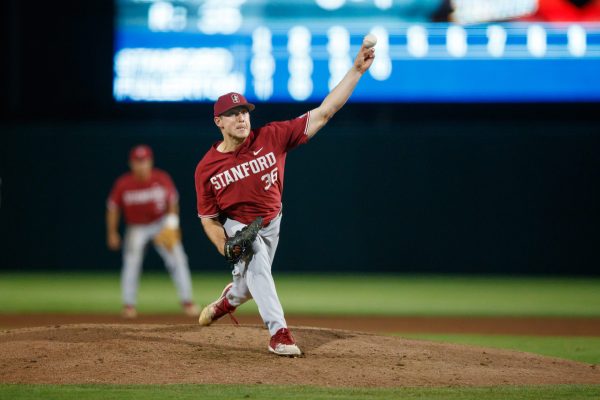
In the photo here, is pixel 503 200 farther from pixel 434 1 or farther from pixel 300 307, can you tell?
pixel 300 307

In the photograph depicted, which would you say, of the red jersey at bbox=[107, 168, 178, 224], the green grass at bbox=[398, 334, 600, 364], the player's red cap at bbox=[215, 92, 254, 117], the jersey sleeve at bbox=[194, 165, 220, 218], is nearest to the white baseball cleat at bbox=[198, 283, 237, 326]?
the jersey sleeve at bbox=[194, 165, 220, 218]

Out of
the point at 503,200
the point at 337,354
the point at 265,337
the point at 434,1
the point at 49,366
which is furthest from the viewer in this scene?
the point at 503,200

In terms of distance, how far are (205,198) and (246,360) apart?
104 cm

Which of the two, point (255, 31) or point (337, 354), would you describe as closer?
point (337, 354)

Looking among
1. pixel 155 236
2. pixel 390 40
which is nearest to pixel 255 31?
pixel 390 40

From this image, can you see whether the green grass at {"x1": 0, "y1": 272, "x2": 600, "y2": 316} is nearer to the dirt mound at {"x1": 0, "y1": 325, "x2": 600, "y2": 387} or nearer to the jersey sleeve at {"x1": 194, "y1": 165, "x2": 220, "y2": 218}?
the dirt mound at {"x1": 0, "y1": 325, "x2": 600, "y2": 387}

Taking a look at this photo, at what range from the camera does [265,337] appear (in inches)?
248

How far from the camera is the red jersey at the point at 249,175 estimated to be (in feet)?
19.2

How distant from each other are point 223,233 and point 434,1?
324 inches

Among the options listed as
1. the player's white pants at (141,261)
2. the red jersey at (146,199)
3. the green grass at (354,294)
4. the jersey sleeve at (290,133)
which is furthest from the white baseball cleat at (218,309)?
the red jersey at (146,199)

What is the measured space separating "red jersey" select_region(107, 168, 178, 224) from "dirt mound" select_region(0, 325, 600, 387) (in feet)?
13.9

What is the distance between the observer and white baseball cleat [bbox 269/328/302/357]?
568 cm

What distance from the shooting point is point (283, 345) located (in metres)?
5.68

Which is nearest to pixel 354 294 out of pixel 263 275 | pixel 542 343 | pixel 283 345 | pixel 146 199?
pixel 146 199
